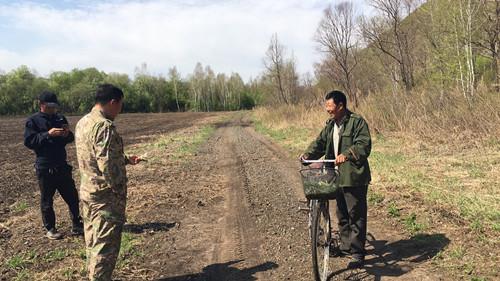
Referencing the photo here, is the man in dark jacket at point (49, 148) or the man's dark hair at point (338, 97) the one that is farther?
the man in dark jacket at point (49, 148)

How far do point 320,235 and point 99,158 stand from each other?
2.58 m

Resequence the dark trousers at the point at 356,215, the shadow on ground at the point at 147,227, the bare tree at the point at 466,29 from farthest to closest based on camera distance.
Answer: the bare tree at the point at 466,29 < the shadow on ground at the point at 147,227 < the dark trousers at the point at 356,215

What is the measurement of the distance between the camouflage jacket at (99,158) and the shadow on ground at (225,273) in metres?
1.42

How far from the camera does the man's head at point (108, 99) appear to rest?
4.17 m

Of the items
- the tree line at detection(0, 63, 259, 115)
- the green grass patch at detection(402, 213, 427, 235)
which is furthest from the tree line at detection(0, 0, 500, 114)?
the tree line at detection(0, 63, 259, 115)

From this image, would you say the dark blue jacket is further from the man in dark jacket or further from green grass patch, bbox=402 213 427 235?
green grass patch, bbox=402 213 427 235

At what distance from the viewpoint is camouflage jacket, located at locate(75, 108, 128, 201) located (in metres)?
4.01

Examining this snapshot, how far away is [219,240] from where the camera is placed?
6109mm

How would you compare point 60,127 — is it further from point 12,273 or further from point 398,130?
point 398,130

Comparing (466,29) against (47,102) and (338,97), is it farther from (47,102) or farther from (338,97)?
(47,102)

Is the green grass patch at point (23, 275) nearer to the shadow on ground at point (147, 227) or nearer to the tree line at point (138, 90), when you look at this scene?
the shadow on ground at point (147, 227)

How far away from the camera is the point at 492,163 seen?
9.17 metres

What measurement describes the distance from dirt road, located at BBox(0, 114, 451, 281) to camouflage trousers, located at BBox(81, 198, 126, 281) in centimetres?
80

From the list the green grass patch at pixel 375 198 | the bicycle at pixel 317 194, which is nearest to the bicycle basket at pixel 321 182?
the bicycle at pixel 317 194
